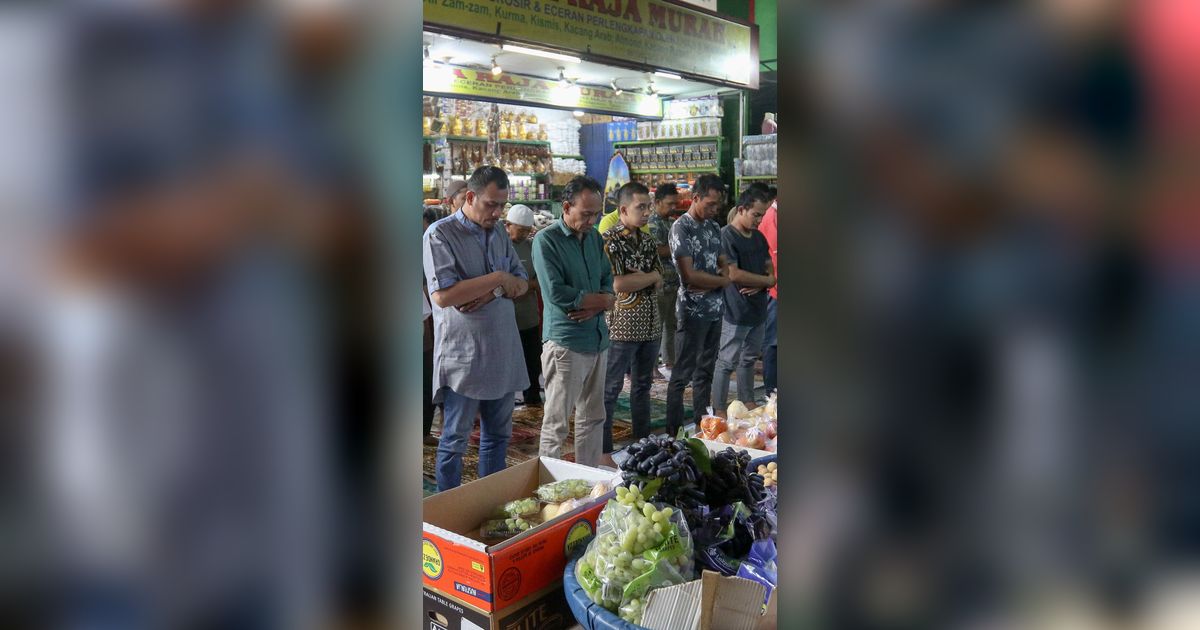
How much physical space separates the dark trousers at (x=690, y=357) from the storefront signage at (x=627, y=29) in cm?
158

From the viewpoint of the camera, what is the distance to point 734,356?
524 cm

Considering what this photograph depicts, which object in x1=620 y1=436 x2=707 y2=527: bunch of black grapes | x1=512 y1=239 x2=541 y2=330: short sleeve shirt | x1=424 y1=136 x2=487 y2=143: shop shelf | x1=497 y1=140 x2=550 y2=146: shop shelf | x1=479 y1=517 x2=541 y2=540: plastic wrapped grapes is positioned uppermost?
x1=497 y1=140 x2=550 y2=146: shop shelf

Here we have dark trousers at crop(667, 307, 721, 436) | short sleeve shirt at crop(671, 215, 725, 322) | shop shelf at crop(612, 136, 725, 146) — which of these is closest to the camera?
short sleeve shirt at crop(671, 215, 725, 322)

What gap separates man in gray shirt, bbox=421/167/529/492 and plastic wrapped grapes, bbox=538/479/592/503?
1.12 meters

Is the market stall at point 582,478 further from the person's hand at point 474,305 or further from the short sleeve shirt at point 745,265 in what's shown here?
the short sleeve shirt at point 745,265

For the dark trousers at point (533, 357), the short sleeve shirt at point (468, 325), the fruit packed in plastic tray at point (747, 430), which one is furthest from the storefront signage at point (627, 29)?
the fruit packed in plastic tray at point (747, 430)

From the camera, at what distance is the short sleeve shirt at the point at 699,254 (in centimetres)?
479

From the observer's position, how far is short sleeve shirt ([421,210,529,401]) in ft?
Answer: 11.4

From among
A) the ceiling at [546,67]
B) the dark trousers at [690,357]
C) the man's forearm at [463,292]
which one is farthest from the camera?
the ceiling at [546,67]

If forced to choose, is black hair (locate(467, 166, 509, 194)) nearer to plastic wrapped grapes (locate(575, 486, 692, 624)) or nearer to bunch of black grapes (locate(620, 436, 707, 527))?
bunch of black grapes (locate(620, 436, 707, 527))

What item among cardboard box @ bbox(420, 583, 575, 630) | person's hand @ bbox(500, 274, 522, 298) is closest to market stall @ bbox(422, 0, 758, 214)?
Answer: person's hand @ bbox(500, 274, 522, 298)

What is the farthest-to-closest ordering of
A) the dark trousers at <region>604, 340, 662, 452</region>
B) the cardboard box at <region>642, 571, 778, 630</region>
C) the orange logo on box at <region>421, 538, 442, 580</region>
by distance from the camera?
the dark trousers at <region>604, 340, 662, 452</region> < the orange logo on box at <region>421, 538, 442, 580</region> < the cardboard box at <region>642, 571, 778, 630</region>

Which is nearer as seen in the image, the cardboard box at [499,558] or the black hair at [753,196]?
the cardboard box at [499,558]

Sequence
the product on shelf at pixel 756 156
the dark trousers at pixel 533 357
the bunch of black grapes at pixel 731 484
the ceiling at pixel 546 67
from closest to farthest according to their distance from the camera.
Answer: the bunch of black grapes at pixel 731 484
the dark trousers at pixel 533 357
the ceiling at pixel 546 67
the product on shelf at pixel 756 156
